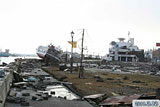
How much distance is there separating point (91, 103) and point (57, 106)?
2355 mm

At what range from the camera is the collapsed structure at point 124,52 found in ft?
387

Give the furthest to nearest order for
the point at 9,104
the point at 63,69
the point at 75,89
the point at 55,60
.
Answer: the point at 55,60
the point at 63,69
the point at 75,89
the point at 9,104

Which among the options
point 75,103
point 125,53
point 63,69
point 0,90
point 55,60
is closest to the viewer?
point 0,90

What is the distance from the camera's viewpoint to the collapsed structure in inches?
4646

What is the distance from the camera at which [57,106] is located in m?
14.8

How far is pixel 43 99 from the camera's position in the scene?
1644 cm

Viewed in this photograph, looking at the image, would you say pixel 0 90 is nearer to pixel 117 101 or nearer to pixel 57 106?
pixel 57 106

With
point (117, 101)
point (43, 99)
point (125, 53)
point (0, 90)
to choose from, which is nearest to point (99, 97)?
point (117, 101)

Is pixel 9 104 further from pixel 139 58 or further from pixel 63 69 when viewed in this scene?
pixel 139 58

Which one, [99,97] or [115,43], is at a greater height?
[115,43]

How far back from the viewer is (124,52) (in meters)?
119

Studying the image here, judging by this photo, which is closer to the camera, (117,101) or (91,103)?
(117,101)

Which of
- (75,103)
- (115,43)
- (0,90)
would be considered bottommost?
(75,103)

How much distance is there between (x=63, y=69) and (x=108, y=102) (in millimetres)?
32115
